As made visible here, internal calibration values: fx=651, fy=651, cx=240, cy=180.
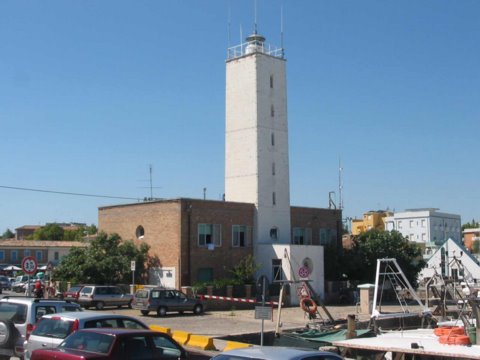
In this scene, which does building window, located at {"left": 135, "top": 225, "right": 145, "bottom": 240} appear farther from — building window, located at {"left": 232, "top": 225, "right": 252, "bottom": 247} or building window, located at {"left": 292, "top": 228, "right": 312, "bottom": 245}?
building window, located at {"left": 292, "top": 228, "right": 312, "bottom": 245}

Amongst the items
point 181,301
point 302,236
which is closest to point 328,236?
point 302,236

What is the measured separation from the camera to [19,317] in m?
17.0

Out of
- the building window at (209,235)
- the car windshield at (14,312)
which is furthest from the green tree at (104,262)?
the car windshield at (14,312)

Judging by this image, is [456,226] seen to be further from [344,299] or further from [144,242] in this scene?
[144,242]

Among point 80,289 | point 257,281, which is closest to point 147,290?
point 80,289

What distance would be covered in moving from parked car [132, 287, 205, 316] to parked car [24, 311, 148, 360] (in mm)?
19373

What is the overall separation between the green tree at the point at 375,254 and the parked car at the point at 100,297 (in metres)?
20.4

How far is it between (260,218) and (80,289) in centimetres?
1532

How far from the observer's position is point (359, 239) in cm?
5359

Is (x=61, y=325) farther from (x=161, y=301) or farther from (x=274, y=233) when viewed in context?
(x=274, y=233)

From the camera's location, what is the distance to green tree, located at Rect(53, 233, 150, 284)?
4278 cm

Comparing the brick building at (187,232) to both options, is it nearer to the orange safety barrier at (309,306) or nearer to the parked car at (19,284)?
the parked car at (19,284)

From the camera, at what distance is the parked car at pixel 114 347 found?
11.6m

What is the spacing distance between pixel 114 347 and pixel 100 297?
25.7 metres
